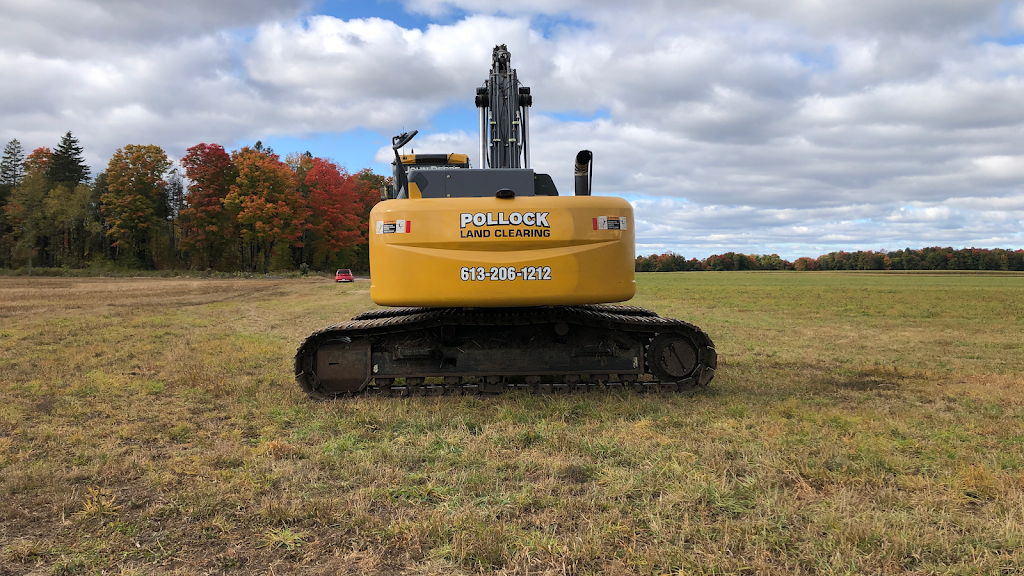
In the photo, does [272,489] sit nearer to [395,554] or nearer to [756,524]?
[395,554]

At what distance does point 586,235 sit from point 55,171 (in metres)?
79.0

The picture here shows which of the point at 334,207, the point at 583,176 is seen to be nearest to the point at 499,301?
the point at 583,176

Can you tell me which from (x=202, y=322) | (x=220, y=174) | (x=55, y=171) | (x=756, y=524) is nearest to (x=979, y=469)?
(x=756, y=524)

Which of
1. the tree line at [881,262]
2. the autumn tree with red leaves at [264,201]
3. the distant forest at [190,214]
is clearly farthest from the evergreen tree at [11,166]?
the tree line at [881,262]

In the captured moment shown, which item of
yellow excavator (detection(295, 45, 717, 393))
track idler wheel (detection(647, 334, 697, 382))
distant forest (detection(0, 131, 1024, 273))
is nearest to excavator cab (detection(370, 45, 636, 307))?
yellow excavator (detection(295, 45, 717, 393))

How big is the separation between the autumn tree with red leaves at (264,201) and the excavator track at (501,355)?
47.3 m

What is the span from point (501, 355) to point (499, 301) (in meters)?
0.86

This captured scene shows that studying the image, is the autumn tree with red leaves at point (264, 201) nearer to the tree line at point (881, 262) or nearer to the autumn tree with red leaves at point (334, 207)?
the autumn tree with red leaves at point (334, 207)

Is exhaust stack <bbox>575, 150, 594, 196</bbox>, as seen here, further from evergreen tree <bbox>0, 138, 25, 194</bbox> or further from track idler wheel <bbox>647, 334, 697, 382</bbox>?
evergreen tree <bbox>0, 138, 25, 194</bbox>

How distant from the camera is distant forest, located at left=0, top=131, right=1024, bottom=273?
2060 inches

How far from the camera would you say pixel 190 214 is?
5444cm

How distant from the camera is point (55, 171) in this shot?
65.7m

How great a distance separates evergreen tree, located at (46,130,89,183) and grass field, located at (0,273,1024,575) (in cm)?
7287

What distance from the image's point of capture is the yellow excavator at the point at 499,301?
5.93 m
